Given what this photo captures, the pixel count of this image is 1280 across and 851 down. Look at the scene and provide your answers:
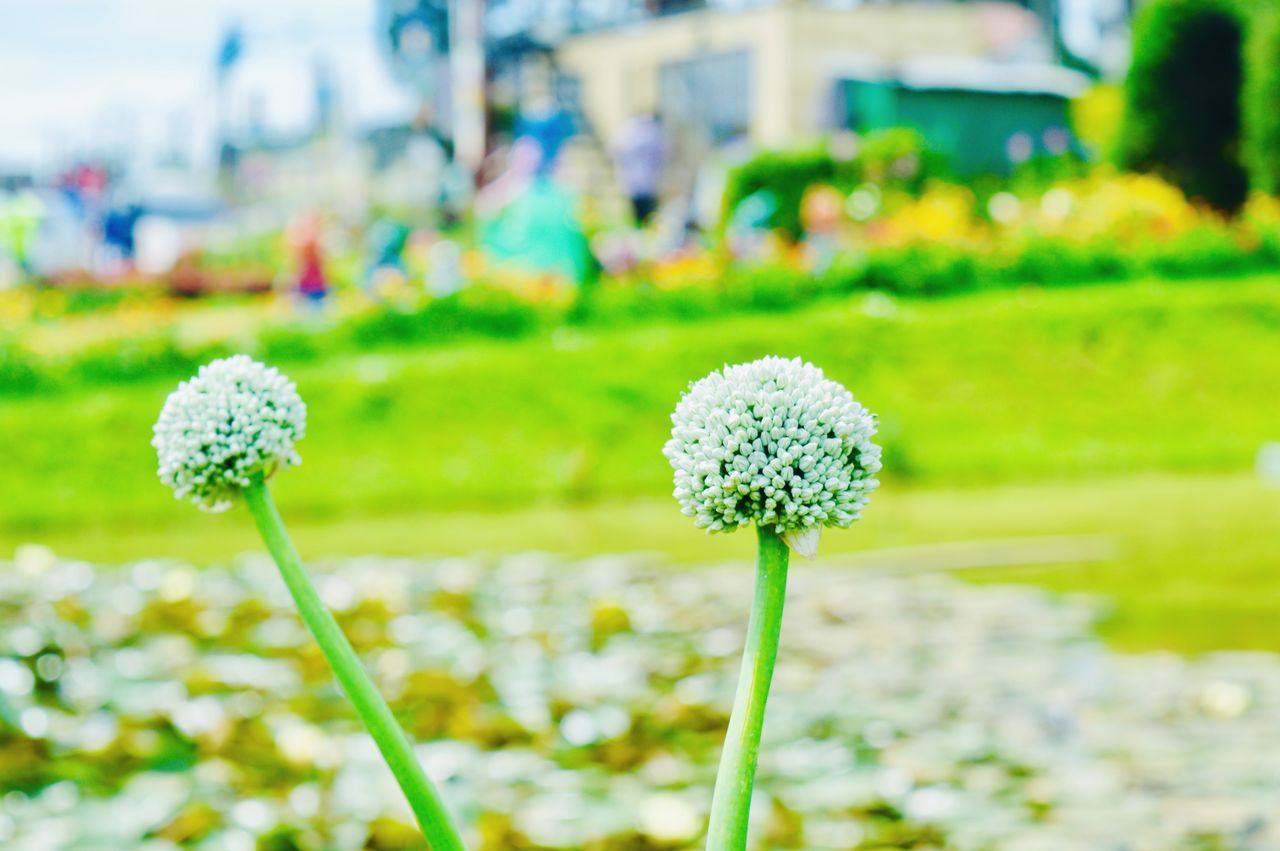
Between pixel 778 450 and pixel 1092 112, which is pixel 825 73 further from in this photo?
pixel 778 450

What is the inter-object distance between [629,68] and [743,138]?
3.14 meters

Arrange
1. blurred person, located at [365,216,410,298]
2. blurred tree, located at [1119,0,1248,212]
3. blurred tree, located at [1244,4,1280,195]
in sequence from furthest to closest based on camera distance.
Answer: blurred tree, located at [1119,0,1248,212]
blurred person, located at [365,216,410,298]
blurred tree, located at [1244,4,1280,195]

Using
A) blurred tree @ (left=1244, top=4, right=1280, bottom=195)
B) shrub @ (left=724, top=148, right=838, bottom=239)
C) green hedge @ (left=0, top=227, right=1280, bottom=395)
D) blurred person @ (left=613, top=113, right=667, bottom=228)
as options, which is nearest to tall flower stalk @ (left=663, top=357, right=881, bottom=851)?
green hedge @ (left=0, top=227, right=1280, bottom=395)

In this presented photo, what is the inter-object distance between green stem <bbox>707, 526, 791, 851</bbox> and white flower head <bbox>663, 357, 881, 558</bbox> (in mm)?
29

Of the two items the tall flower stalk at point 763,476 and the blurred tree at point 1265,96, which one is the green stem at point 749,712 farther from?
the blurred tree at point 1265,96

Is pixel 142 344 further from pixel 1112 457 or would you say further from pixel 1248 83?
pixel 1248 83

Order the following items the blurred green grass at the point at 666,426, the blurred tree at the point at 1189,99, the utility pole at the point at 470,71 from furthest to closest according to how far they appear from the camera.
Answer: the utility pole at the point at 470,71, the blurred tree at the point at 1189,99, the blurred green grass at the point at 666,426

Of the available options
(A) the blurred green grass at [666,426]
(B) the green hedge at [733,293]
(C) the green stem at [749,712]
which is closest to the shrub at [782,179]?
(B) the green hedge at [733,293]

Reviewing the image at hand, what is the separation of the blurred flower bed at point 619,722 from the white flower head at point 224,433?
1.42m

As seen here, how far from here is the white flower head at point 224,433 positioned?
94cm

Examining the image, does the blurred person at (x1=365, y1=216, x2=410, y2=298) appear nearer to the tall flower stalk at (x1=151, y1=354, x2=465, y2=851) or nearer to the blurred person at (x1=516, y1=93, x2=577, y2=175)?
the blurred person at (x1=516, y1=93, x2=577, y2=175)

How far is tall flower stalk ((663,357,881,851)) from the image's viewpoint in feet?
2.70

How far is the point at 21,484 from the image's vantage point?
6.66 metres

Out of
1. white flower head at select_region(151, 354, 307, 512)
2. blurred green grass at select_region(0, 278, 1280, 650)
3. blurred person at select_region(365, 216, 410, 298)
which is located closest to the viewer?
white flower head at select_region(151, 354, 307, 512)
